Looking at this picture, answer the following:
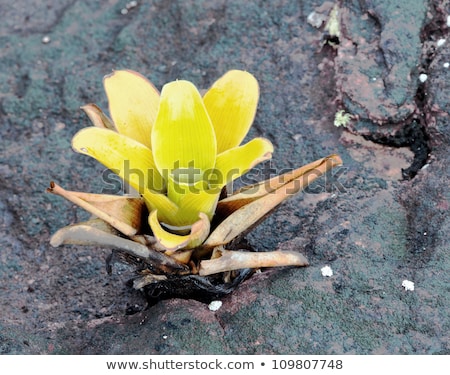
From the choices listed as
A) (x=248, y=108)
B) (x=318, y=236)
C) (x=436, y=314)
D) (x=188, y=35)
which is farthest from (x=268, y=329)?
(x=188, y=35)

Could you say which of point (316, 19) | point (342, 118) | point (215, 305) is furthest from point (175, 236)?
point (316, 19)

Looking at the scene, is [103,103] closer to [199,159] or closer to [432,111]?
[199,159]

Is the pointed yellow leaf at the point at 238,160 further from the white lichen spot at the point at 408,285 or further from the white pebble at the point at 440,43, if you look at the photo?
the white pebble at the point at 440,43

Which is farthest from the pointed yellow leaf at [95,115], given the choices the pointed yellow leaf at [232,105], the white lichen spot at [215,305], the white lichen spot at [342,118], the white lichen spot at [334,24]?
the white lichen spot at [334,24]

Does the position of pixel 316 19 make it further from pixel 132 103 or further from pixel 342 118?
pixel 132 103

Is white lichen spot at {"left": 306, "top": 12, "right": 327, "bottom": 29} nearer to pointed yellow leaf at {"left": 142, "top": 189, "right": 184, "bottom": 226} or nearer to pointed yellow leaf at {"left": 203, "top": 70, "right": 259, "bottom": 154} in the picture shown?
pointed yellow leaf at {"left": 203, "top": 70, "right": 259, "bottom": 154}
